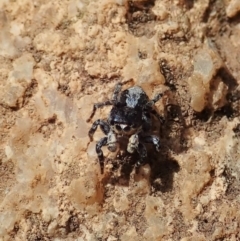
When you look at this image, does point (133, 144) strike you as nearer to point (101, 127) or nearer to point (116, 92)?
Result: point (101, 127)

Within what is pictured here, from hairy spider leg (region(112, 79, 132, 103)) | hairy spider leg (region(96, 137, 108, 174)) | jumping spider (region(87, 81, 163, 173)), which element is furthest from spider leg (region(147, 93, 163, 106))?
hairy spider leg (region(96, 137, 108, 174))

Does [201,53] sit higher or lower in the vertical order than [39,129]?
higher

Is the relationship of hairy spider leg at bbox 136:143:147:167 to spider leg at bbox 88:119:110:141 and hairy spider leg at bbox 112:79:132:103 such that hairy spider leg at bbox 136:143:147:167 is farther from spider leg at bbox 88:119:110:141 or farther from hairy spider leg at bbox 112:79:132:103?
hairy spider leg at bbox 112:79:132:103

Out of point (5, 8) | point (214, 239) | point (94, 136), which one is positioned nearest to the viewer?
point (214, 239)

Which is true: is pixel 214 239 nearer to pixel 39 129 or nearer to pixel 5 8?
pixel 39 129

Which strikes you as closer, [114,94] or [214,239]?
[214,239]

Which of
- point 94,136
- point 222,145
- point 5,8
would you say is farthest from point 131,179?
point 5,8

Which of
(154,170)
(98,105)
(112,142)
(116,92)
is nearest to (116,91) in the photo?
(116,92)
